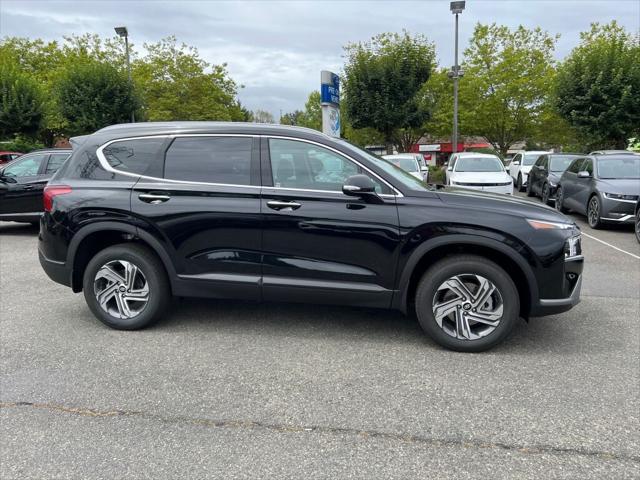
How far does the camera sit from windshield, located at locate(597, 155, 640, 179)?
10.2 metres

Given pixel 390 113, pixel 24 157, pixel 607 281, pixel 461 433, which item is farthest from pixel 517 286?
pixel 390 113

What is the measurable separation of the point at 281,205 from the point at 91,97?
847 inches

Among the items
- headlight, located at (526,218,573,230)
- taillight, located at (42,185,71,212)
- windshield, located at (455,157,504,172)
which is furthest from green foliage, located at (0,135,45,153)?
headlight, located at (526,218,573,230)

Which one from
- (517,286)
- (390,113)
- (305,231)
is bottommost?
(517,286)

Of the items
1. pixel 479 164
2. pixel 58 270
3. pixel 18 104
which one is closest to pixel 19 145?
pixel 18 104

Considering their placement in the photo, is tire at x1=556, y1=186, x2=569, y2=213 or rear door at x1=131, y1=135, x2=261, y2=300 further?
tire at x1=556, y1=186, x2=569, y2=213

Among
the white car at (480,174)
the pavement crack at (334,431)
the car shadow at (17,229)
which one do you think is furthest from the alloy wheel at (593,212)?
the car shadow at (17,229)

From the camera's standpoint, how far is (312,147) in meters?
4.14

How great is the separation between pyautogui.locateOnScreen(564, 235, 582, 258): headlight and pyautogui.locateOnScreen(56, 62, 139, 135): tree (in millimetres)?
22201

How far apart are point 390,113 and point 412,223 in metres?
20.9

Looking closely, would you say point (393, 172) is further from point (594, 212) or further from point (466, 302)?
point (594, 212)

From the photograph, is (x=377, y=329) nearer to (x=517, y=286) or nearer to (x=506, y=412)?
(x=517, y=286)

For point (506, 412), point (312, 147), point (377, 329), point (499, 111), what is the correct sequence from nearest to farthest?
point (506, 412)
point (312, 147)
point (377, 329)
point (499, 111)

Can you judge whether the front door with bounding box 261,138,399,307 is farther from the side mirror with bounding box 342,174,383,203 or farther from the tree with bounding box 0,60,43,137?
the tree with bounding box 0,60,43,137
